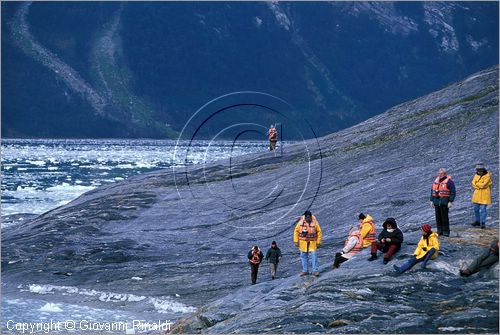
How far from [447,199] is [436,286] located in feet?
19.2

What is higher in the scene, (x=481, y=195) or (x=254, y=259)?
(x=481, y=195)

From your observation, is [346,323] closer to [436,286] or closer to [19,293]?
[436,286]

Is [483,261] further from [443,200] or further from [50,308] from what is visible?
[50,308]

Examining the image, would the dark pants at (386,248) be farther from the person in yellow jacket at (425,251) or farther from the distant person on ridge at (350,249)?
the distant person on ridge at (350,249)

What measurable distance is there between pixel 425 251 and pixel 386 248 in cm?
214

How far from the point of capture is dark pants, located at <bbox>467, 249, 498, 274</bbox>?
2866 centimetres

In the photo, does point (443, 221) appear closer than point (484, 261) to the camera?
No

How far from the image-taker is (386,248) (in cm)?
3183

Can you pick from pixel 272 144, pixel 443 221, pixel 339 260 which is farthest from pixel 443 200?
pixel 272 144

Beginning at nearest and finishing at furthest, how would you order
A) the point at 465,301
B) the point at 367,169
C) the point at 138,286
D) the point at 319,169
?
1. the point at 465,301
2. the point at 138,286
3. the point at 367,169
4. the point at 319,169

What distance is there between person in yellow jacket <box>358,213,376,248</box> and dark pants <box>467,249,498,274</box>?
6.26 m

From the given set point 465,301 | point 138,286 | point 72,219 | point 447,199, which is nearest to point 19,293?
point 138,286

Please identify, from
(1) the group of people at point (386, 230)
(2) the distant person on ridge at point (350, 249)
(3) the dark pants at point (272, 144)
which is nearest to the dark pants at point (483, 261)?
(1) the group of people at point (386, 230)

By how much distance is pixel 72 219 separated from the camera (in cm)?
5791
